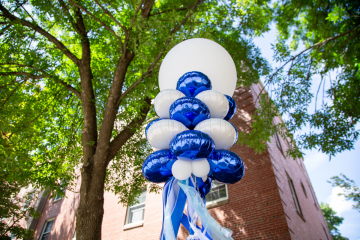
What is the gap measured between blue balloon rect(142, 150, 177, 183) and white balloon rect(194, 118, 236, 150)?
0.40m

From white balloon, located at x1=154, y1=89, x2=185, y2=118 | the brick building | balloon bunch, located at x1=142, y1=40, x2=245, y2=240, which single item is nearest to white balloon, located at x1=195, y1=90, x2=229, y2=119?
balloon bunch, located at x1=142, y1=40, x2=245, y2=240

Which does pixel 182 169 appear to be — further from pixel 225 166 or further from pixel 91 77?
pixel 91 77

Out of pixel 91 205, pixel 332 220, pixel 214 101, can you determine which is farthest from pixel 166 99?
pixel 332 220

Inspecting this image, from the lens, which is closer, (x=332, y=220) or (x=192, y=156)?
(x=192, y=156)

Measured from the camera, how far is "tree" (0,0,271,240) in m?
4.57

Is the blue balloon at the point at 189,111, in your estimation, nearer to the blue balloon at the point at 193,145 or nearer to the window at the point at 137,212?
the blue balloon at the point at 193,145

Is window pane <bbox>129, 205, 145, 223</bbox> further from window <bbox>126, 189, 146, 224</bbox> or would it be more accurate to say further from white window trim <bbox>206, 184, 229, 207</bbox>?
white window trim <bbox>206, 184, 229, 207</bbox>

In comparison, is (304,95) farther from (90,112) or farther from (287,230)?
(90,112)

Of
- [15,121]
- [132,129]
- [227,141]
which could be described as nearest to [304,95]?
[132,129]

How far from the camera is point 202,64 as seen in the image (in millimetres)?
2719

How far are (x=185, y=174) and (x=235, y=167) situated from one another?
468mm

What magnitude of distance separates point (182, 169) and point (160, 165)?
25 cm

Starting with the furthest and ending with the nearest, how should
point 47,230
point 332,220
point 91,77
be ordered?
point 332,220, point 47,230, point 91,77

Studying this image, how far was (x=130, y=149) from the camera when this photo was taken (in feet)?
23.3
